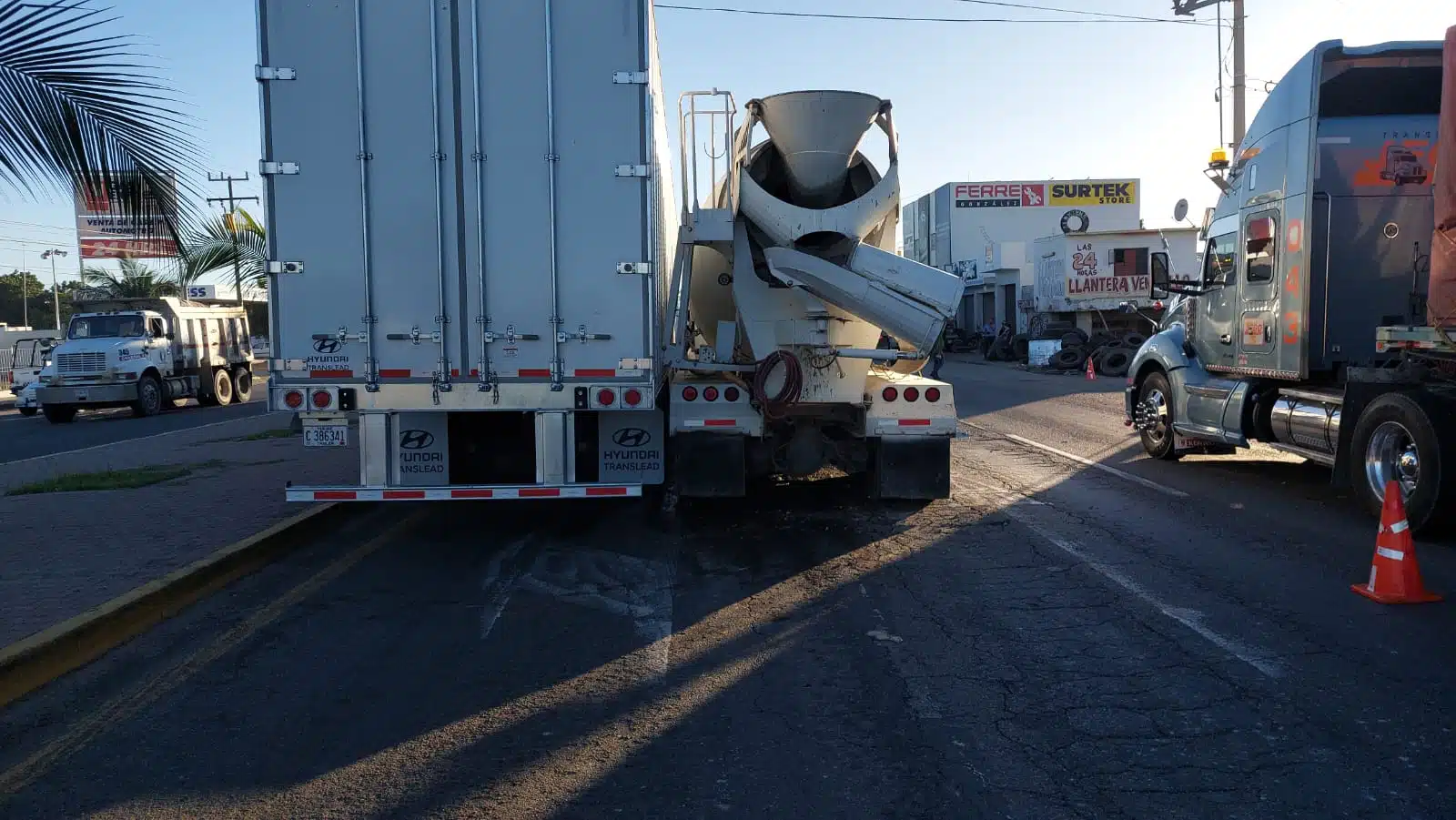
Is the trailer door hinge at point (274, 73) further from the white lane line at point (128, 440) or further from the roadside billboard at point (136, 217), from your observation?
the white lane line at point (128, 440)

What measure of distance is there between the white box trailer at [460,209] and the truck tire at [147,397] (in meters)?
21.6

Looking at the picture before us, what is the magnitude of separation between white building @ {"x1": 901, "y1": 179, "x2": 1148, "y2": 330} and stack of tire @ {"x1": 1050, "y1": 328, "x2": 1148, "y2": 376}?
1909cm

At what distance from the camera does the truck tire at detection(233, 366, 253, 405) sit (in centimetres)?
3253

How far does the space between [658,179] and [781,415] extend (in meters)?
2.24

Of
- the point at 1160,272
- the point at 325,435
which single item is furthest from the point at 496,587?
the point at 1160,272

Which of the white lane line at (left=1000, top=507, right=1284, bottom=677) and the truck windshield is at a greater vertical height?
the truck windshield

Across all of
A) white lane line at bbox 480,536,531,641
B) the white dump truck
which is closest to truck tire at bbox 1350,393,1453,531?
white lane line at bbox 480,536,531,641

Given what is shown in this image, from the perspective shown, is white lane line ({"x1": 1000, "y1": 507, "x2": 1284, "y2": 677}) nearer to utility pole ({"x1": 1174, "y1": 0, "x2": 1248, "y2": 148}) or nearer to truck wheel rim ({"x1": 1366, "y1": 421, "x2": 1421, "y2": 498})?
truck wheel rim ({"x1": 1366, "y1": 421, "x2": 1421, "y2": 498})

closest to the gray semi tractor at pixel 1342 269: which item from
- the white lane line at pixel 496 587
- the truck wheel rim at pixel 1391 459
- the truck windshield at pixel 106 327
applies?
the truck wheel rim at pixel 1391 459

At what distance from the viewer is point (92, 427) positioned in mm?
24500

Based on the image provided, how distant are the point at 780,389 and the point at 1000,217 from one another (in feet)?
173

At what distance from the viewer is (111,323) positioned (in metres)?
27.2

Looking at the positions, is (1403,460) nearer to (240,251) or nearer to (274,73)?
(274,73)


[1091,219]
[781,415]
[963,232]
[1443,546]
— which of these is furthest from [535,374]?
[1091,219]
